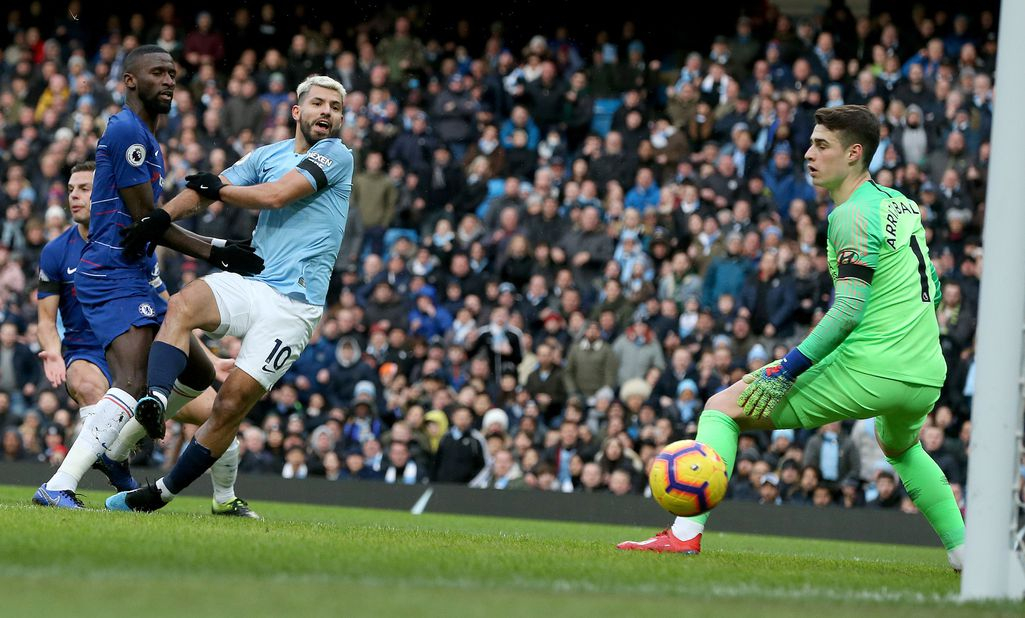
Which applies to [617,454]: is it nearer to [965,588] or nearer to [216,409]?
[216,409]

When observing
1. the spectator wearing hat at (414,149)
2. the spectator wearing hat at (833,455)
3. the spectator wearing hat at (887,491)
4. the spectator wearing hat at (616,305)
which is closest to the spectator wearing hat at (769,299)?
the spectator wearing hat at (616,305)

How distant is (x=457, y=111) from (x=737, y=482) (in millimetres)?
7810

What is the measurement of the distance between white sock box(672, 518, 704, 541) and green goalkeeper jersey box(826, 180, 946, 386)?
1080 millimetres

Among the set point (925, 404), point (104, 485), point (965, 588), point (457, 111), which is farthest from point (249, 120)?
point (965, 588)

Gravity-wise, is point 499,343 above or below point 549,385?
above

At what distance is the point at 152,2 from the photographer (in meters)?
23.5

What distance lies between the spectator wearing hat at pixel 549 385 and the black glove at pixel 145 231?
29.9ft

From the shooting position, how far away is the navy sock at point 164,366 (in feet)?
24.4

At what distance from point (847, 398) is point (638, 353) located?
986 cm

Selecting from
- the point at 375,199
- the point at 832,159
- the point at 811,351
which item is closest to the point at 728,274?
the point at 375,199

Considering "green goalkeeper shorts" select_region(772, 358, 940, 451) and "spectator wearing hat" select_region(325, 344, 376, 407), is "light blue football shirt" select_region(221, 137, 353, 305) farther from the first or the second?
"spectator wearing hat" select_region(325, 344, 376, 407)

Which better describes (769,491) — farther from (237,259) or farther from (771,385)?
(237,259)

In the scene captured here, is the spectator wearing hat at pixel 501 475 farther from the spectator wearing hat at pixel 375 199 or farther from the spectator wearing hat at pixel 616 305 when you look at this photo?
the spectator wearing hat at pixel 375 199

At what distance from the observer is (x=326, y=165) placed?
7871 millimetres
